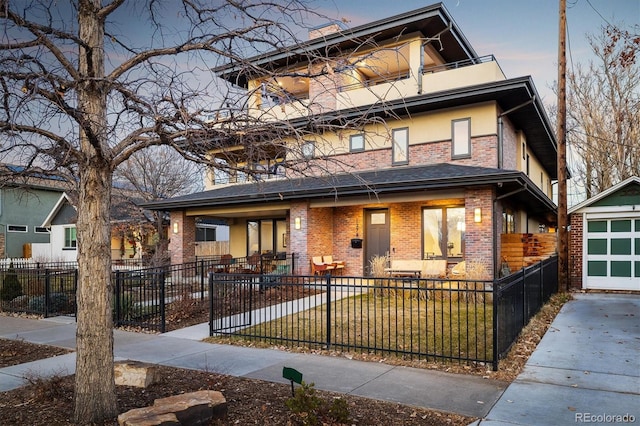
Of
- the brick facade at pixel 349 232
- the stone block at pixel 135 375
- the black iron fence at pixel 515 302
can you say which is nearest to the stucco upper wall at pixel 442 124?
the brick facade at pixel 349 232

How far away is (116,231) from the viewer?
93.5 feet

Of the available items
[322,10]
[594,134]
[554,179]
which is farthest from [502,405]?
[554,179]

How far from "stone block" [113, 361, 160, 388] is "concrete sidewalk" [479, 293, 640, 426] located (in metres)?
3.80

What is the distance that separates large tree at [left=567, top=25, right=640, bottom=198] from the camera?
2530 centimetres

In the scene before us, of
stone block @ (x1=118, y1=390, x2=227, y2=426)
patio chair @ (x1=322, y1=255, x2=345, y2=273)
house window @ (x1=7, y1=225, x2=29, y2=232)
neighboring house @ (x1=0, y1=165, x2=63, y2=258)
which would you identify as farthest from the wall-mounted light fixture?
house window @ (x1=7, y1=225, x2=29, y2=232)

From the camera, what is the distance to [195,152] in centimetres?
464

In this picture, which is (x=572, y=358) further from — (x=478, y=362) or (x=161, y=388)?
(x=161, y=388)

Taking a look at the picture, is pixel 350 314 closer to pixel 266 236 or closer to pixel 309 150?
pixel 309 150

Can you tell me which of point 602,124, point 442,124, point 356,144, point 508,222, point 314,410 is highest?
point 602,124

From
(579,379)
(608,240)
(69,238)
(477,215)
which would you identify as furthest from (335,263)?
(69,238)

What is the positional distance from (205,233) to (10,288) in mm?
21211

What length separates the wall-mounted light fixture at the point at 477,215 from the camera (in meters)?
13.4

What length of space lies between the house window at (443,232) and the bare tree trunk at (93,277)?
42.8 feet

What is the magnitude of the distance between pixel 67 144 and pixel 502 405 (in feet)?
17.0
